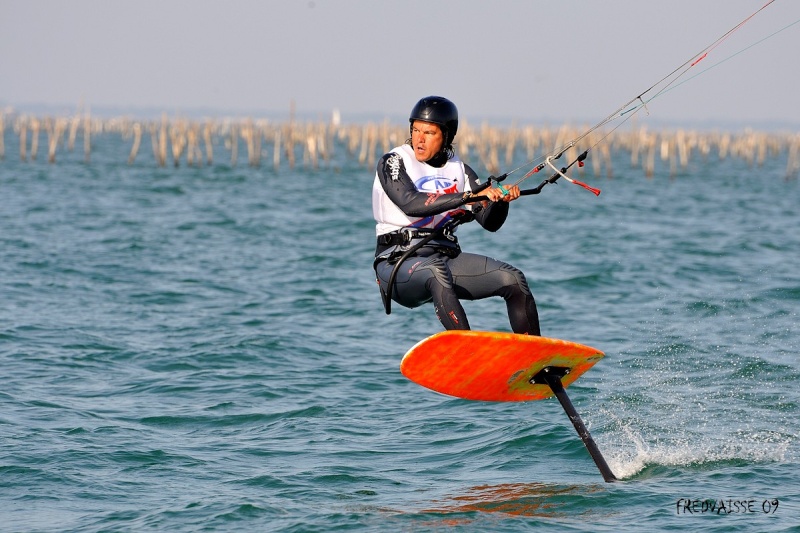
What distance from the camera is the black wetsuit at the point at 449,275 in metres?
7.96

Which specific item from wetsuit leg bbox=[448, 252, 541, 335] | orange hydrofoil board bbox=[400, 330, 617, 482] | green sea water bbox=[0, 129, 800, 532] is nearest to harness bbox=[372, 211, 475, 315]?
wetsuit leg bbox=[448, 252, 541, 335]

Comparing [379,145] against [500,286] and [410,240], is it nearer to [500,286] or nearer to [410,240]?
[410,240]

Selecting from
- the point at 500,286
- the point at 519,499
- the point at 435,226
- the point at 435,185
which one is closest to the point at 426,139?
the point at 435,185

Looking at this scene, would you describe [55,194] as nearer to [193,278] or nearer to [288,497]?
[193,278]

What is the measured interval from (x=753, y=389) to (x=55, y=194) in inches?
1309

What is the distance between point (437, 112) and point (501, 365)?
1.99 metres

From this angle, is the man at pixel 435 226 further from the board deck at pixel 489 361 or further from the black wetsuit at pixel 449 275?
the board deck at pixel 489 361

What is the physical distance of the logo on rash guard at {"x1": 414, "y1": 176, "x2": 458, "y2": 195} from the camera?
8.23 meters

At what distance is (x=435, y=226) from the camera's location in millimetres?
8445

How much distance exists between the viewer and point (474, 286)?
8141 millimetres

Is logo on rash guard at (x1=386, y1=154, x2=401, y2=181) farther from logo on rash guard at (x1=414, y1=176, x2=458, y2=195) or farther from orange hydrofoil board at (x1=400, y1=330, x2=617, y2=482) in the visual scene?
orange hydrofoil board at (x1=400, y1=330, x2=617, y2=482)

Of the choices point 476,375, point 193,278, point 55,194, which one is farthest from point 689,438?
point 55,194

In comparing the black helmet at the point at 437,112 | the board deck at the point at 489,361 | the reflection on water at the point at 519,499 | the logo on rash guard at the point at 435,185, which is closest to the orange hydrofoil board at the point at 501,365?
the board deck at the point at 489,361

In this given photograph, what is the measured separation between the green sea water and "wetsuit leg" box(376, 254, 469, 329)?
1.47 meters
